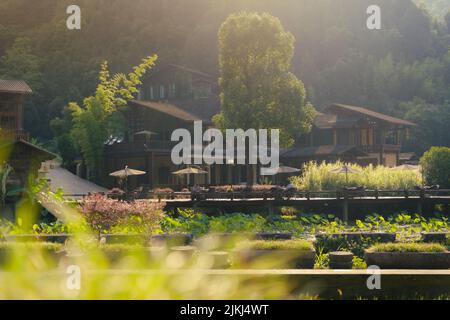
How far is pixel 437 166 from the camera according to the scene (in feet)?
134

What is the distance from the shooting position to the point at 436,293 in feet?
37.8

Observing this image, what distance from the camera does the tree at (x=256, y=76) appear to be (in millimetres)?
47188

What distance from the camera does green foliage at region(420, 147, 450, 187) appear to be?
40.5 m

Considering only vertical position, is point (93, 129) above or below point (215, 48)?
below

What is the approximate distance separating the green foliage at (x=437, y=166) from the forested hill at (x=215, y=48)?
120 feet

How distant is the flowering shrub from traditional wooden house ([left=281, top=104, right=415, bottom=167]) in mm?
37896

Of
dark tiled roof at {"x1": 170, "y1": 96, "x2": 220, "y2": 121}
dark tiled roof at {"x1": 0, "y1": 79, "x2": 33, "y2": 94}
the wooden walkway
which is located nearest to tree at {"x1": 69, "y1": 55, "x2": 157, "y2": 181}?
dark tiled roof at {"x1": 170, "y1": 96, "x2": 220, "y2": 121}

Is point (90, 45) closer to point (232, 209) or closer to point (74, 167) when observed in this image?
point (74, 167)

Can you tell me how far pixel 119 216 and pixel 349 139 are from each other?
4258cm

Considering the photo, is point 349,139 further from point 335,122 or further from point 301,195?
point 301,195

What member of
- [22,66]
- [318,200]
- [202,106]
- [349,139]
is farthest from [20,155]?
[22,66]

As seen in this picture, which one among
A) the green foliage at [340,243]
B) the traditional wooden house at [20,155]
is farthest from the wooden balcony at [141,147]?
the green foliage at [340,243]
